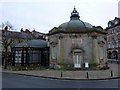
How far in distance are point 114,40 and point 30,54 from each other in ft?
123

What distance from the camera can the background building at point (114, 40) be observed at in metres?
55.0

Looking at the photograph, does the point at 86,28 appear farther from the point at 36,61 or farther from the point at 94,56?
the point at 36,61

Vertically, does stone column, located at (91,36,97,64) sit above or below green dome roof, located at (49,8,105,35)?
below

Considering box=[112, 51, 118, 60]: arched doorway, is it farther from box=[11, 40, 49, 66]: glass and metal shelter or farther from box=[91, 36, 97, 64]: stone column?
box=[11, 40, 49, 66]: glass and metal shelter

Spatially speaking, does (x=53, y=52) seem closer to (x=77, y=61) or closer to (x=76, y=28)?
(x=77, y=61)

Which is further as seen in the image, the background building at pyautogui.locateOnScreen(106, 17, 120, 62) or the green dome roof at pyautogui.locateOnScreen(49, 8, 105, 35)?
the background building at pyautogui.locateOnScreen(106, 17, 120, 62)

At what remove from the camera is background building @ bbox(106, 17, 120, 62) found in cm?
5500

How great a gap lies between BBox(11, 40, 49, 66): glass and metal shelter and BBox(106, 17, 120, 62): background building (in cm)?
3252

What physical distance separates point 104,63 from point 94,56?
4402 millimetres

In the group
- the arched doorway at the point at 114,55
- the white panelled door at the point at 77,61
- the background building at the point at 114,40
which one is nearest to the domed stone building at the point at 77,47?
the white panelled door at the point at 77,61

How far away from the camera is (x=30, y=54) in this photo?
109 ft

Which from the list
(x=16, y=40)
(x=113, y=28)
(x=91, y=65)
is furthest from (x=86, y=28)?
(x=16, y=40)

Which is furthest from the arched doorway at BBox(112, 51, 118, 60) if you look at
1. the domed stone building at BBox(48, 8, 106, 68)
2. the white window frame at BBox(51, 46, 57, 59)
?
the white window frame at BBox(51, 46, 57, 59)

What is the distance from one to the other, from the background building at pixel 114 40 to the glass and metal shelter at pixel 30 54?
107ft
